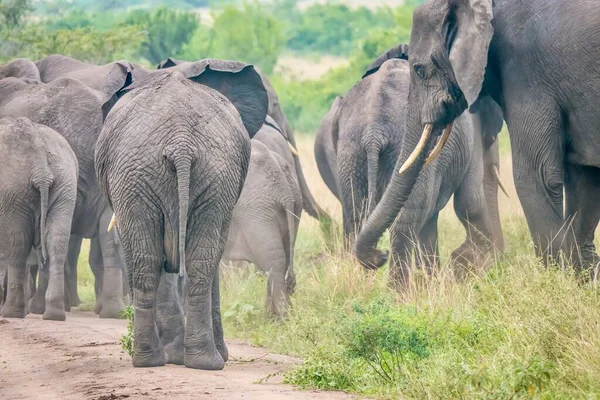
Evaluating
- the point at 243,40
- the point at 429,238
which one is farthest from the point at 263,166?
the point at 243,40

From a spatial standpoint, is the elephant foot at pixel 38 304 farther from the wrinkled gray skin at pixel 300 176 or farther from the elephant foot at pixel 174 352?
the elephant foot at pixel 174 352

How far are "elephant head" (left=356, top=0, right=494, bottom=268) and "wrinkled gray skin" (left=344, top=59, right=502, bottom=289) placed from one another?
0.83 metres

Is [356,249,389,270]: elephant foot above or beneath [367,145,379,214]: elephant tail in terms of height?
beneath

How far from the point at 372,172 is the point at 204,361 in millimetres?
3039

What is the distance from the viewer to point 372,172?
396 inches

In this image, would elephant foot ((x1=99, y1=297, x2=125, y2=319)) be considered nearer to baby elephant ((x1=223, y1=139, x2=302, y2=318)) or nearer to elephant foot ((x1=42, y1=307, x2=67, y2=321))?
elephant foot ((x1=42, y1=307, x2=67, y2=321))

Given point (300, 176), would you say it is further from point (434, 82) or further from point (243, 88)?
point (434, 82)

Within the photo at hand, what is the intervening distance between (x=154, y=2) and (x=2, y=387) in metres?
82.5

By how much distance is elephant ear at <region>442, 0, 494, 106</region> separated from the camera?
324 inches

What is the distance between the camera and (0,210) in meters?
10.3

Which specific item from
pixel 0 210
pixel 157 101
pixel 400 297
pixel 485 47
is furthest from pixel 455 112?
pixel 0 210

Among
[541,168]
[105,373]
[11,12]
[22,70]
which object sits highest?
[11,12]

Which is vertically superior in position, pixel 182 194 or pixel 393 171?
pixel 393 171

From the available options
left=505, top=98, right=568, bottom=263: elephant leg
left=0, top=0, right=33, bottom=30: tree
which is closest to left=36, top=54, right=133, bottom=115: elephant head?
left=505, top=98, right=568, bottom=263: elephant leg
